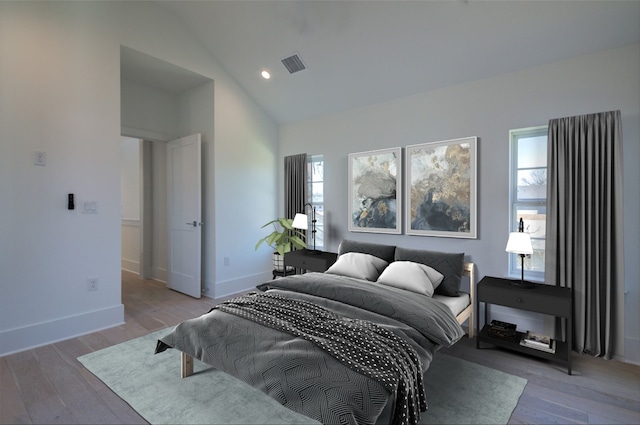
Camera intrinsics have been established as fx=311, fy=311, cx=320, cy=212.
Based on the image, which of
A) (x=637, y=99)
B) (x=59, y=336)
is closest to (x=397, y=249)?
(x=637, y=99)

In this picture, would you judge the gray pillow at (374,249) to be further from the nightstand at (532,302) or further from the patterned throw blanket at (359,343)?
the patterned throw blanket at (359,343)

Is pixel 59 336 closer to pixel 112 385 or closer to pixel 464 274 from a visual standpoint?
pixel 112 385

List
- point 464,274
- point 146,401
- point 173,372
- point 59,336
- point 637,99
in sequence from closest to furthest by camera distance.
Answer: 1. point 146,401
2. point 173,372
3. point 637,99
4. point 59,336
5. point 464,274

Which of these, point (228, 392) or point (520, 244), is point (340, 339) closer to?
point (228, 392)

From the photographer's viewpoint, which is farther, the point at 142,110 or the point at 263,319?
the point at 142,110

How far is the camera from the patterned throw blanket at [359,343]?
154 centimetres

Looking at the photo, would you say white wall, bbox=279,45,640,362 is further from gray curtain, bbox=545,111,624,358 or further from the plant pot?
the plant pot

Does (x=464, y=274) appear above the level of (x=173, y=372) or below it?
above

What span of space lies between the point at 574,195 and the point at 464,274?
45.5 inches

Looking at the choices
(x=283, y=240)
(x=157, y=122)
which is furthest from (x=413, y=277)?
(x=157, y=122)

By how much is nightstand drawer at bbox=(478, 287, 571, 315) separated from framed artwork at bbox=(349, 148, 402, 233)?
127 centimetres

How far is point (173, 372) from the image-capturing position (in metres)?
2.33

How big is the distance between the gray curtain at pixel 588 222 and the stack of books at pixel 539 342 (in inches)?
10.3

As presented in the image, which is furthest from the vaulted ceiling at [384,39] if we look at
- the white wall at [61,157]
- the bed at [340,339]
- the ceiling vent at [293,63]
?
the bed at [340,339]
